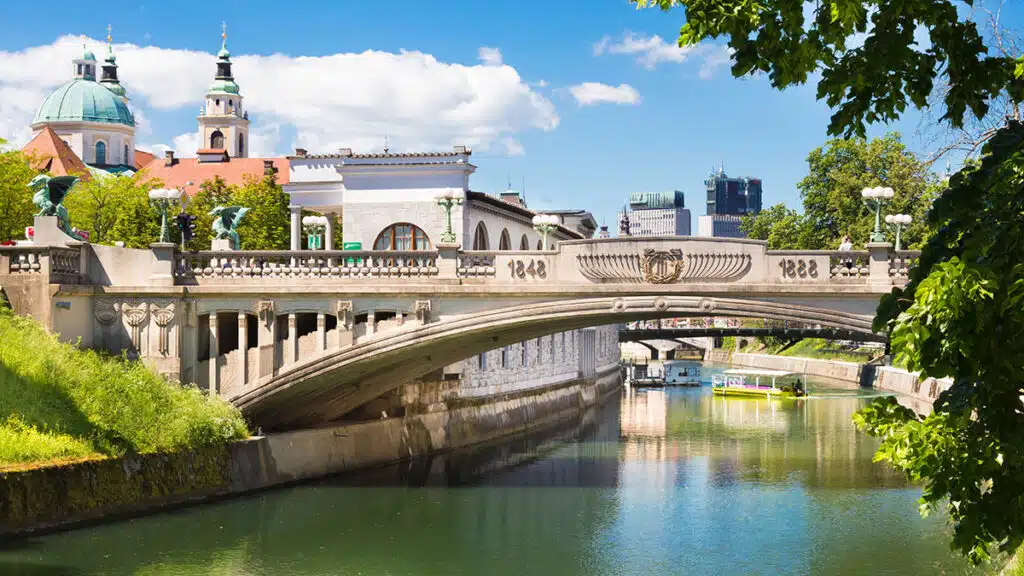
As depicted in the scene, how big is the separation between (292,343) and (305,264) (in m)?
1.83

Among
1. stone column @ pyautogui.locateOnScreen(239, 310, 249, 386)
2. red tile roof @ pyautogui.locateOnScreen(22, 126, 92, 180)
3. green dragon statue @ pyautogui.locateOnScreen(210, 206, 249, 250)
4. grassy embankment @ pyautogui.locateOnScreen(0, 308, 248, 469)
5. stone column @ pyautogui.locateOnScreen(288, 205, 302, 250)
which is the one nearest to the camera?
grassy embankment @ pyautogui.locateOnScreen(0, 308, 248, 469)

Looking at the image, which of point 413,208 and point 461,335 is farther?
point 413,208

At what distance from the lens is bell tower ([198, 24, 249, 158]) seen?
135m

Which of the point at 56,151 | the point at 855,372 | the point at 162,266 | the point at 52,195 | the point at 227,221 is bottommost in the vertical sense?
the point at 855,372

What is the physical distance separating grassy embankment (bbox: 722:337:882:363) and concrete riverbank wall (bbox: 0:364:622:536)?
135 feet

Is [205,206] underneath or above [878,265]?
above

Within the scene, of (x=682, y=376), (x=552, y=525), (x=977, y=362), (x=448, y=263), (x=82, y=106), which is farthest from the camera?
(x=82, y=106)

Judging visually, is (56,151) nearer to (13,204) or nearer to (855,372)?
(13,204)

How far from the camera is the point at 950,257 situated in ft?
34.9

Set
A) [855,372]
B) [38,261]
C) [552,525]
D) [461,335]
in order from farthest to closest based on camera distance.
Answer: [855,372] < [461,335] < [38,261] < [552,525]

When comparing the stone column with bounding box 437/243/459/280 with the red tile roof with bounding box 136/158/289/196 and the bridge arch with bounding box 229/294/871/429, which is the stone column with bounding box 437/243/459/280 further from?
the red tile roof with bounding box 136/158/289/196

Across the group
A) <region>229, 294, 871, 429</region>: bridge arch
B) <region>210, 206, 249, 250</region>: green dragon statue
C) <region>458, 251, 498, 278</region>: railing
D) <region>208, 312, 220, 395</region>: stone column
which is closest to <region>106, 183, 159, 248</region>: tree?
<region>210, 206, 249, 250</region>: green dragon statue

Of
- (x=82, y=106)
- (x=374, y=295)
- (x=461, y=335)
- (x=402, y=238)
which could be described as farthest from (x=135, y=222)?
(x=82, y=106)

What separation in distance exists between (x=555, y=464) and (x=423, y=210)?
1096 centimetres
